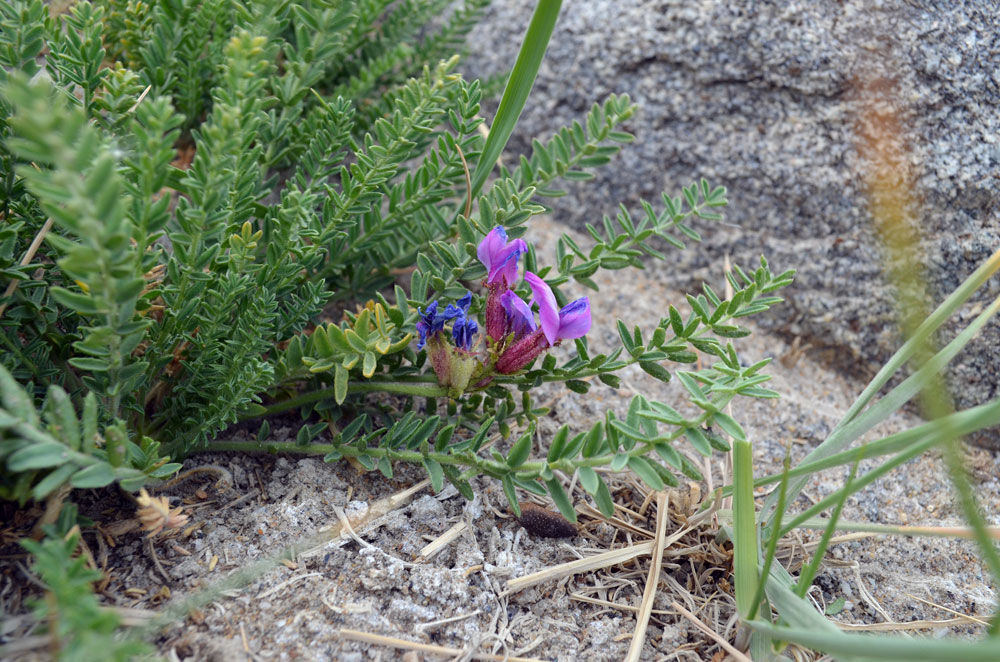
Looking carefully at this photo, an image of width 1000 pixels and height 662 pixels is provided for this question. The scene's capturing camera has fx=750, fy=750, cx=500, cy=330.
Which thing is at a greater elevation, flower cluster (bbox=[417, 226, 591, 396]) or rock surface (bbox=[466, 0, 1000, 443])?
rock surface (bbox=[466, 0, 1000, 443])

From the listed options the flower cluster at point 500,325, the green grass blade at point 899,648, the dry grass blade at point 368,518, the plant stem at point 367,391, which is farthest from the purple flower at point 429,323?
the green grass blade at point 899,648

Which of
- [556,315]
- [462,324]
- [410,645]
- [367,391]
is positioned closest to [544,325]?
[556,315]

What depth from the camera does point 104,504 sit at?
5.07 feet

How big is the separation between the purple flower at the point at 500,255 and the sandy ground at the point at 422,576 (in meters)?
0.49

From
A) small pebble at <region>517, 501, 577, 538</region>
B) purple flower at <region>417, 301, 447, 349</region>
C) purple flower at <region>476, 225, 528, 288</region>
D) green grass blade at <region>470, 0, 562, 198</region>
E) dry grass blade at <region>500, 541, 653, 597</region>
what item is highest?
green grass blade at <region>470, 0, 562, 198</region>

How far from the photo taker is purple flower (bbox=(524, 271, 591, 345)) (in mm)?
1561

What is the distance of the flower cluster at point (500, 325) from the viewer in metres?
1.58

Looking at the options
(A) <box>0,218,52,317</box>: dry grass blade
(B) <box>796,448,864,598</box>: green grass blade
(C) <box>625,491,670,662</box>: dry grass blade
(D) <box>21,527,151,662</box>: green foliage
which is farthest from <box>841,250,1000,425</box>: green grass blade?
(A) <box>0,218,52,317</box>: dry grass blade

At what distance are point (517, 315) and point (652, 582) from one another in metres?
0.65

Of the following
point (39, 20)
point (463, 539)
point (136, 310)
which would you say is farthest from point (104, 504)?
point (39, 20)

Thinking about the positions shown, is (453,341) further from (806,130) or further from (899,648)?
(806,130)

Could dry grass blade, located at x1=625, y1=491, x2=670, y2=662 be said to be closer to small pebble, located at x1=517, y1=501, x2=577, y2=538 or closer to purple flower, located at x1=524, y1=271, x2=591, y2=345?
small pebble, located at x1=517, y1=501, x2=577, y2=538

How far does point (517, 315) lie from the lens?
1.63 metres

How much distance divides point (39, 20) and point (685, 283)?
1.98 m
